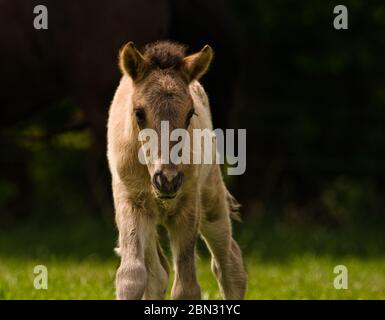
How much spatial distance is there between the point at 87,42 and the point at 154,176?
3.99 metres

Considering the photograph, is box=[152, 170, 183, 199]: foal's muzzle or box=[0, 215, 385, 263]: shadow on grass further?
box=[0, 215, 385, 263]: shadow on grass

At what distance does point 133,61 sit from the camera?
481 cm

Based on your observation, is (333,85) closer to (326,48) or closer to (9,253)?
(326,48)

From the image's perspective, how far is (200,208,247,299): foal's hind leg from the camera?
5.45 meters

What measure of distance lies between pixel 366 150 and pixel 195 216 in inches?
350

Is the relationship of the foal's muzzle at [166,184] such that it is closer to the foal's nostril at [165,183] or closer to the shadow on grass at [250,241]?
the foal's nostril at [165,183]

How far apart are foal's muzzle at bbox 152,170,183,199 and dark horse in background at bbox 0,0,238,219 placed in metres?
3.71

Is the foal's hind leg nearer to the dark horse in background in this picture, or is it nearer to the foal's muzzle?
the foal's muzzle

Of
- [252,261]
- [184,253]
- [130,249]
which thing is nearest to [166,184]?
[130,249]

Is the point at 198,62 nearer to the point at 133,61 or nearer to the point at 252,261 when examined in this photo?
the point at 133,61

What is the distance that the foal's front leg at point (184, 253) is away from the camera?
4.84 m

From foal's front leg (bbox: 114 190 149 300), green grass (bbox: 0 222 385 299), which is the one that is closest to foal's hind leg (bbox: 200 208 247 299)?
green grass (bbox: 0 222 385 299)

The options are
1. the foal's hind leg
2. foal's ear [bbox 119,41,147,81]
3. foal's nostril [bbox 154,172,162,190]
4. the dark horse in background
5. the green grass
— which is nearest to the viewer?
foal's nostril [bbox 154,172,162,190]

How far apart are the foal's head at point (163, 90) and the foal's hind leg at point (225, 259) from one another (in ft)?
2.93
